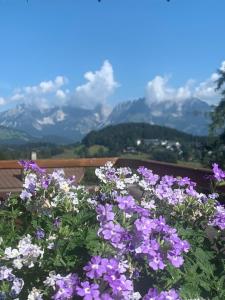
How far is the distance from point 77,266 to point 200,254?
2.16 ft

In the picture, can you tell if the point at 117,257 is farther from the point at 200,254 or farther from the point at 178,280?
the point at 200,254

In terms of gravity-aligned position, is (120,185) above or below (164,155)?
above

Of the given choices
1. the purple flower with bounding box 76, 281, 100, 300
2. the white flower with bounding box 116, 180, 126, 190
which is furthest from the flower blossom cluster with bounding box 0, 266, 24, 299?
the white flower with bounding box 116, 180, 126, 190

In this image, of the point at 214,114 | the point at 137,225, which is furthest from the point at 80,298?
the point at 214,114

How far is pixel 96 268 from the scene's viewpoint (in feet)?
6.57

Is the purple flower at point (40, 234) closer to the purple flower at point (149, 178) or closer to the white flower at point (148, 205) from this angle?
the white flower at point (148, 205)

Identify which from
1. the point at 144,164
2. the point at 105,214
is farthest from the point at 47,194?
the point at 144,164

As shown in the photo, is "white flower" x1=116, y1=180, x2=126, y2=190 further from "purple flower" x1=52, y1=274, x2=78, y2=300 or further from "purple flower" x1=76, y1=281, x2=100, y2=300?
"purple flower" x1=76, y1=281, x2=100, y2=300

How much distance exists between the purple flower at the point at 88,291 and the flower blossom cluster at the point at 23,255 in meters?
0.36

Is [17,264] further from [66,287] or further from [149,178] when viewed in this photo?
[149,178]

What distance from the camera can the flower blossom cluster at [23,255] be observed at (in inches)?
89.4

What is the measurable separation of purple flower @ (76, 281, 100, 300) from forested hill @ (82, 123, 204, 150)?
75067 millimetres

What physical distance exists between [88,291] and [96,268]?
0.08 meters

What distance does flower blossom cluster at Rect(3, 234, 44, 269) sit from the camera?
7.45 feet
